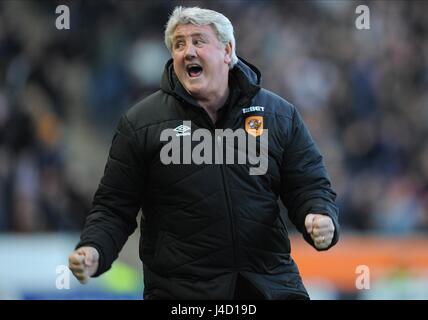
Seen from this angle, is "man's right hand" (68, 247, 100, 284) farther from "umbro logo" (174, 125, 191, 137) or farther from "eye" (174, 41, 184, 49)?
"eye" (174, 41, 184, 49)

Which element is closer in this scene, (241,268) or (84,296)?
Result: (241,268)

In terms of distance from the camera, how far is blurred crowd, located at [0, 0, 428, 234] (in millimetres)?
10251

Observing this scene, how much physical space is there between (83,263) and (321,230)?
1.05 metres

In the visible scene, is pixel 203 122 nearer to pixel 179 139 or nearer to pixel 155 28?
pixel 179 139

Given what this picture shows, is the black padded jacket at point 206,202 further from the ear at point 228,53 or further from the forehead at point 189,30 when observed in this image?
the forehead at point 189,30

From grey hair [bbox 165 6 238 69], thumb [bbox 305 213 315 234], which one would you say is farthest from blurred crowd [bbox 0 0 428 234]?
thumb [bbox 305 213 315 234]

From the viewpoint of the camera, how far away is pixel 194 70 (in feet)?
16.0

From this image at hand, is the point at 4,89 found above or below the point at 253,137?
above

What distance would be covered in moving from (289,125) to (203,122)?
421mm

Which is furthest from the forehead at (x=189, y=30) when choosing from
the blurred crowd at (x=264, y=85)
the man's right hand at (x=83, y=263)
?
the blurred crowd at (x=264, y=85)

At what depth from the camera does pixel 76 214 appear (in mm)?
9961

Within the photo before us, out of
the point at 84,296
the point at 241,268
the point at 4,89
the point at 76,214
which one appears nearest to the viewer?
the point at 241,268

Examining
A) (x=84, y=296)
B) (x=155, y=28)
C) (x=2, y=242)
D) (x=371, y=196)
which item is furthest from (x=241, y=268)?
(x=155, y=28)

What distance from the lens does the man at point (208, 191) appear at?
4668mm
